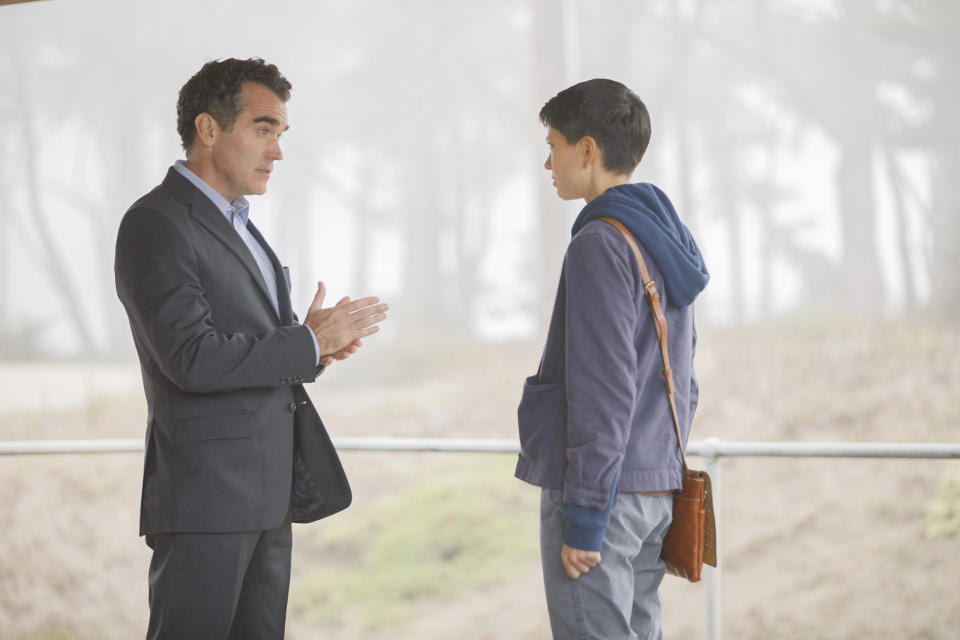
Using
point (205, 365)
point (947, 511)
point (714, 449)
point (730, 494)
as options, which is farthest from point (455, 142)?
point (205, 365)

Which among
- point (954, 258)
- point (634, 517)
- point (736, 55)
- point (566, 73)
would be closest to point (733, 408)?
point (954, 258)

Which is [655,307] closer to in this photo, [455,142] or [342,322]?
[342,322]

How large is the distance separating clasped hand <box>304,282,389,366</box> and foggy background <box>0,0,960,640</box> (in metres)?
5.86

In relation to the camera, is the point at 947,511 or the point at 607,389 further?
the point at 947,511

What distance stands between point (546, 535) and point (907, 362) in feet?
26.7

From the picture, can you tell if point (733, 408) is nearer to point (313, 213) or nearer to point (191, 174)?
point (313, 213)

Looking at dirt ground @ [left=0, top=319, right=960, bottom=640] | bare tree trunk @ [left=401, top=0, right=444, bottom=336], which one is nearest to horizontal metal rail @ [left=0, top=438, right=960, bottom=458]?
dirt ground @ [left=0, top=319, right=960, bottom=640]

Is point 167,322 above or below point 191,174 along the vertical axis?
below

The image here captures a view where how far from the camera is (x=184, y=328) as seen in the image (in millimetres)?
1731

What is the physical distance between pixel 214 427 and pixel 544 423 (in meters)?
0.64

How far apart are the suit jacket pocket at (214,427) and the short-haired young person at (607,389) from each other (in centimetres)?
55

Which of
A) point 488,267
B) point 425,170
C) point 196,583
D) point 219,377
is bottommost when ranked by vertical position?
point 196,583

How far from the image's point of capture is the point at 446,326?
11180 millimetres

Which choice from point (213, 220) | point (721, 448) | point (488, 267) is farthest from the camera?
point (488, 267)
